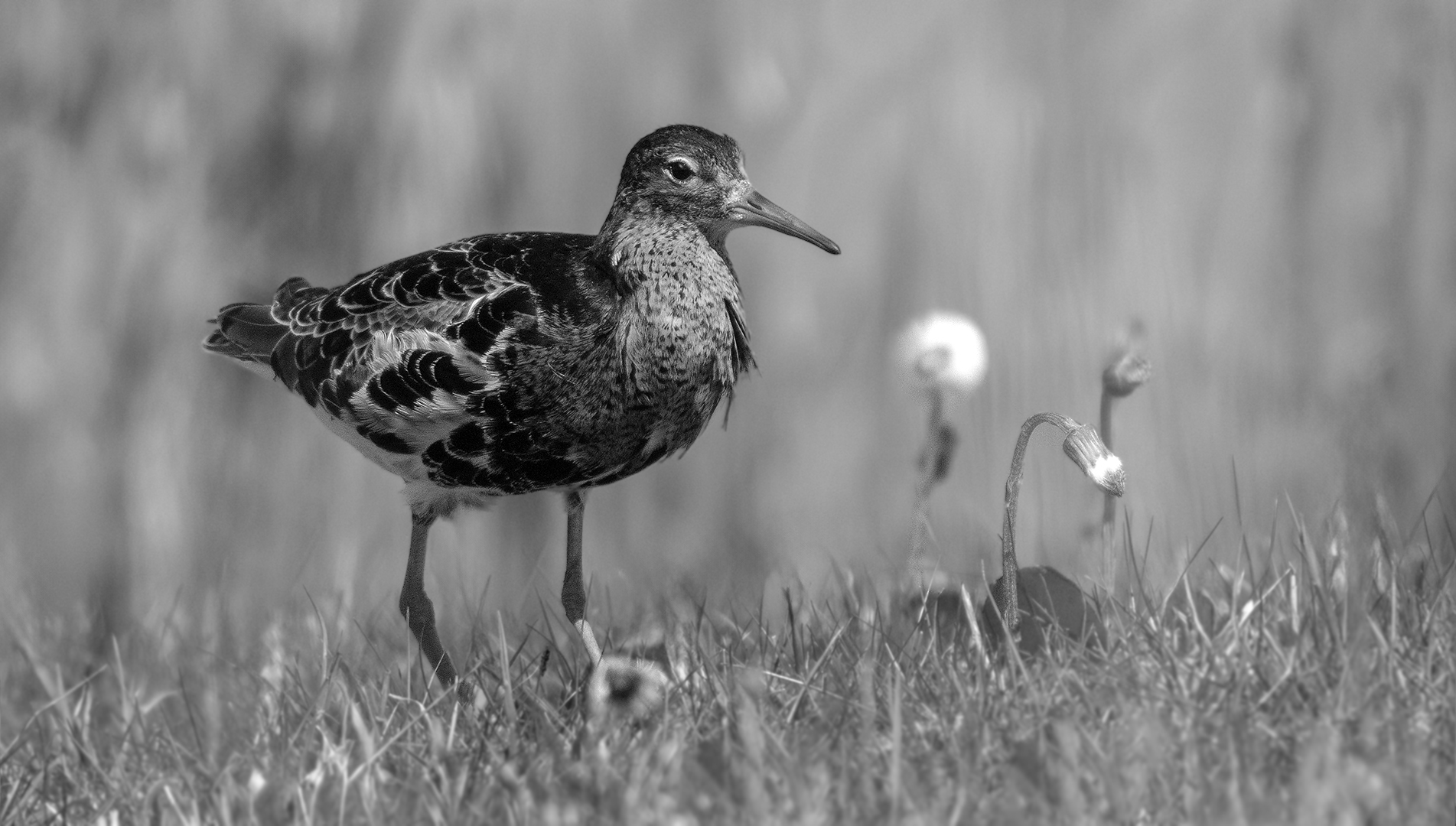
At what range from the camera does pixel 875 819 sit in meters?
2.89

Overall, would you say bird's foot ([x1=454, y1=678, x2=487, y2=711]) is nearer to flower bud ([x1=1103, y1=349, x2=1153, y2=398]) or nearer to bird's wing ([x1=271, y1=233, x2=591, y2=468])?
bird's wing ([x1=271, y1=233, x2=591, y2=468])

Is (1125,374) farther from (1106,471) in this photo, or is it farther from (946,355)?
(946,355)

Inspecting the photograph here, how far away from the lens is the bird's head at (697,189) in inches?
175

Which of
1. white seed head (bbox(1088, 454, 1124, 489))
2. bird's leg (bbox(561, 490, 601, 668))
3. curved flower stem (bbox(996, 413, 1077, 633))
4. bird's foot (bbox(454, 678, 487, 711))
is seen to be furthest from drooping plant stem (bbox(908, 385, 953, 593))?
bird's foot (bbox(454, 678, 487, 711))

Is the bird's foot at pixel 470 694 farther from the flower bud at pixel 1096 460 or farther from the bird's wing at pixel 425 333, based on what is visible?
the flower bud at pixel 1096 460

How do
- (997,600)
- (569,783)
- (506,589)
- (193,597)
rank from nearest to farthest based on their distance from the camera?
(569,783)
(997,600)
(193,597)
(506,589)

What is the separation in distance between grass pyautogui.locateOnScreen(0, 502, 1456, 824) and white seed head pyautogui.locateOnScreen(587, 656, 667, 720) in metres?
0.04

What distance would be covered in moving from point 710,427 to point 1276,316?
2690 mm

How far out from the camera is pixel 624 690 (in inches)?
137

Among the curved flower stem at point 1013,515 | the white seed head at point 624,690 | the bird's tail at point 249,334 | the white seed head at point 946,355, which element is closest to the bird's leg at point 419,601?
the bird's tail at point 249,334

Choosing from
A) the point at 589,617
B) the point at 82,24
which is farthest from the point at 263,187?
the point at 589,617

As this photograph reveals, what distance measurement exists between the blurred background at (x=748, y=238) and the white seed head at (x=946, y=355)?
6.64 feet

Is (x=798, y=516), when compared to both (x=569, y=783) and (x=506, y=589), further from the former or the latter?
(x=569, y=783)

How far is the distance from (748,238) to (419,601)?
10.9ft
